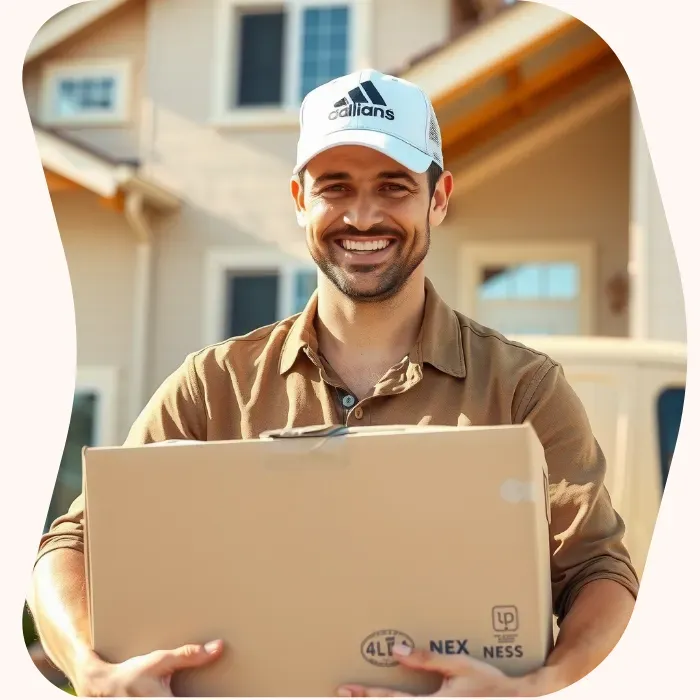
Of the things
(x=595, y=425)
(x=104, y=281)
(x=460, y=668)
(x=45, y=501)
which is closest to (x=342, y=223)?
(x=45, y=501)

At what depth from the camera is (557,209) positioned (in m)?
6.63

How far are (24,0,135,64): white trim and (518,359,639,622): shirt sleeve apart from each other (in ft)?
3.39

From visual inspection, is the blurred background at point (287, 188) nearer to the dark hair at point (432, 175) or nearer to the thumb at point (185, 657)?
the thumb at point (185, 657)

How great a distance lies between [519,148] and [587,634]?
5.15m

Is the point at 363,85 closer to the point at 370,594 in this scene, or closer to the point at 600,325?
the point at 370,594

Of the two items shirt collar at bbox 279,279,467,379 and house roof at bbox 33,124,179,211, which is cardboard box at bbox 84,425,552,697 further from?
house roof at bbox 33,124,179,211

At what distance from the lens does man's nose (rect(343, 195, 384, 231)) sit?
175 cm

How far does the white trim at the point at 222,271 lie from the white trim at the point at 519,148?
155cm

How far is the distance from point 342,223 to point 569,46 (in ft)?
7.51

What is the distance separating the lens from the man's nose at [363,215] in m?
1.75

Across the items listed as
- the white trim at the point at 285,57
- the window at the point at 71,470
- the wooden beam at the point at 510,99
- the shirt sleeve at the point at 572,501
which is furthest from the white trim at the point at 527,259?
the shirt sleeve at the point at 572,501

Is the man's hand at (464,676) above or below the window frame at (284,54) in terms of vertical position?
below

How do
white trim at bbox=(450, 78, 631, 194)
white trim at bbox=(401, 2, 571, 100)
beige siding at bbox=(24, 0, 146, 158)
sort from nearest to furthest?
1. beige siding at bbox=(24, 0, 146, 158)
2. white trim at bbox=(401, 2, 571, 100)
3. white trim at bbox=(450, 78, 631, 194)

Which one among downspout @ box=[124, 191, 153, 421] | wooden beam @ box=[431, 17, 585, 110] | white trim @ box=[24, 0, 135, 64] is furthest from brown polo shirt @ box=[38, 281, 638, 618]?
wooden beam @ box=[431, 17, 585, 110]
